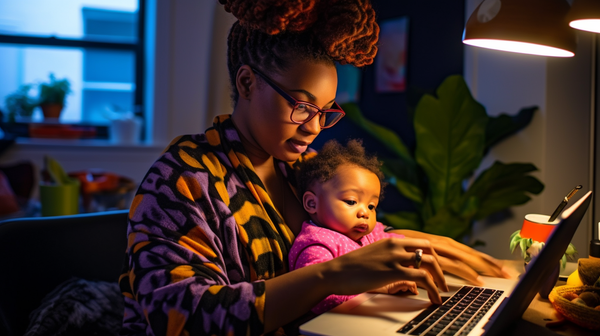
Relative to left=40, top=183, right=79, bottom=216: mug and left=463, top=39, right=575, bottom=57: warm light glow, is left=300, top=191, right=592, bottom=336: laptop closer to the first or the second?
left=463, top=39, right=575, bottom=57: warm light glow

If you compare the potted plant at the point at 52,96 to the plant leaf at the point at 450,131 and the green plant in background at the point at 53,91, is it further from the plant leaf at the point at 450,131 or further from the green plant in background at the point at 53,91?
the plant leaf at the point at 450,131

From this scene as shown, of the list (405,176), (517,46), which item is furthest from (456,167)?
(517,46)

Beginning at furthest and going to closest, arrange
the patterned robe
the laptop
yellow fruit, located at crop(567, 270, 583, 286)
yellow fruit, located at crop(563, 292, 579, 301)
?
1. yellow fruit, located at crop(567, 270, 583, 286)
2. yellow fruit, located at crop(563, 292, 579, 301)
3. the patterned robe
4. the laptop

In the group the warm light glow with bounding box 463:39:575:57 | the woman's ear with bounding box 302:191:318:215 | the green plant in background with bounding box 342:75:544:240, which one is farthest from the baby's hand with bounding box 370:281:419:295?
the green plant in background with bounding box 342:75:544:240

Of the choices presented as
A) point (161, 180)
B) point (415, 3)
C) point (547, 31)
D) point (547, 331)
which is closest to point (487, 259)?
point (547, 331)

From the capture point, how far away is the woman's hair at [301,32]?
3.81 feet

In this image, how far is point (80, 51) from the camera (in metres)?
4.45

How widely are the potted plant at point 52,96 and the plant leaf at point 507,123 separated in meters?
3.39

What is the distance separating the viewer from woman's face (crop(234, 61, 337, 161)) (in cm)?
127

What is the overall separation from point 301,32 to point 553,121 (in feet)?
6.73

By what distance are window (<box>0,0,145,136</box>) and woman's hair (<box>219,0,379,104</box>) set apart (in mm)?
3423

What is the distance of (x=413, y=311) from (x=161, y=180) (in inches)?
23.6

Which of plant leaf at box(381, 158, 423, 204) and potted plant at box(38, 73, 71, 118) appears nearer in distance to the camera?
plant leaf at box(381, 158, 423, 204)

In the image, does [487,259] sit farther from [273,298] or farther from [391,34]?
[391,34]
